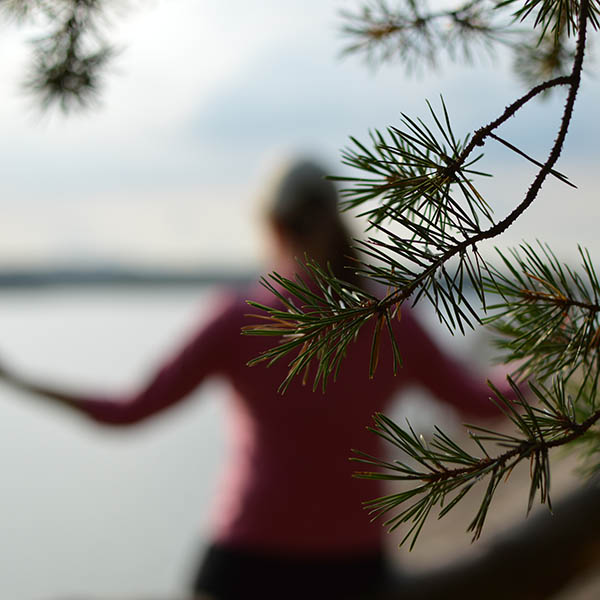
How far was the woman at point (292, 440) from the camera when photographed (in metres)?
1.05

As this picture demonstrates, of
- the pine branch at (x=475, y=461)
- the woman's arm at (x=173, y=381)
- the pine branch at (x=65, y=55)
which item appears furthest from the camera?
the woman's arm at (x=173, y=381)

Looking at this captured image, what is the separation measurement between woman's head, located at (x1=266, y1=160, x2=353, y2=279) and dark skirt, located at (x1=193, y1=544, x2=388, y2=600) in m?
0.46

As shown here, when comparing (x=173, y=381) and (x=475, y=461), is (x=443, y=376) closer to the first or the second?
(x=173, y=381)

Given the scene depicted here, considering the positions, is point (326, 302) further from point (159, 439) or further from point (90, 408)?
point (159, 439)

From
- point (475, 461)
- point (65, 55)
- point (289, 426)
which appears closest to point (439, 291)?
point (475, 461)

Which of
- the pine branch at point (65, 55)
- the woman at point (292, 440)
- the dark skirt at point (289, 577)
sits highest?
the pine branch at point (65, 55)

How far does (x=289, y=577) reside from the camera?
3.47ft

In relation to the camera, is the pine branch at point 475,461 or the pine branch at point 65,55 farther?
the pine branch at point 65,55

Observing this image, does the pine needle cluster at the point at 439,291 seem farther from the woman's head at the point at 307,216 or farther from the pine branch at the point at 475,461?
the woman's head at the point at 307,216

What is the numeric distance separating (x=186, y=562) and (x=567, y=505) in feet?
6.27

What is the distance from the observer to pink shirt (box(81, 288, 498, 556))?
3.45ft

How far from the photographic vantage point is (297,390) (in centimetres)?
103

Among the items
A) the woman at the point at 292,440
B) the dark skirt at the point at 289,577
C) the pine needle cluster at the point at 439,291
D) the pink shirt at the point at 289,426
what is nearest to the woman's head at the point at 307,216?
the woman at the point at 292,440

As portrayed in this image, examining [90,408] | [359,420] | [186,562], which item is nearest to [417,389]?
[359,420]
